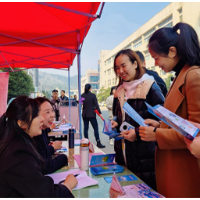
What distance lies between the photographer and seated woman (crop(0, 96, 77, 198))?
2.83 ft

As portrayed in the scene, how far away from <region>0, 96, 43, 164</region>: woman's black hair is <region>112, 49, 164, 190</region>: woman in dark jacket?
59 cm

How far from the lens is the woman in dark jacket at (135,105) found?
1371 mm

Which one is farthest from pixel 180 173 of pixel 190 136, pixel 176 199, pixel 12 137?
pixel 12 137

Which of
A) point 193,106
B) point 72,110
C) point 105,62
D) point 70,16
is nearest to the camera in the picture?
point 193,106

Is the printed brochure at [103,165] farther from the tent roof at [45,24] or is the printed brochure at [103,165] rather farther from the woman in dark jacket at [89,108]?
the woman in dark jacket at [89,108]

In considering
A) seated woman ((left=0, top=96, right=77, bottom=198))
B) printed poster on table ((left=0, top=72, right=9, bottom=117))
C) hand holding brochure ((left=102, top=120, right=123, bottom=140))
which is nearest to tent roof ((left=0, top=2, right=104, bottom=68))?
printed poster on table ((left=0, top=72, right=9, bottom=117))

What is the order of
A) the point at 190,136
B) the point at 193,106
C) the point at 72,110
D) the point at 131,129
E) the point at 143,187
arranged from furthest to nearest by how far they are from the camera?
the point at 72,110 < the point at 131,129 < the point at 143,187 < the point at 193,106 < the point at 190,136

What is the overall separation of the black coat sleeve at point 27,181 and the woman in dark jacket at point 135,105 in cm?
59

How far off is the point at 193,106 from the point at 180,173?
0.35 meters

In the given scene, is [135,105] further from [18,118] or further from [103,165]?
[18,118]

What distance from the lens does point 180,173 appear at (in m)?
0.99

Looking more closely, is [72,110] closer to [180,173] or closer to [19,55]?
[19,55]

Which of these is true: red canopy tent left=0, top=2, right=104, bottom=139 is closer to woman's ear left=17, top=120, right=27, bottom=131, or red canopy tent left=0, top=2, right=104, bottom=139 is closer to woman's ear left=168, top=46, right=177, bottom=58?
woman's ear left=168, top=46, right=177, bottom=58

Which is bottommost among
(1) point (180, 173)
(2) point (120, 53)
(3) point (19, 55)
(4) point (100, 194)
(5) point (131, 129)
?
(4) point (100, 194)
